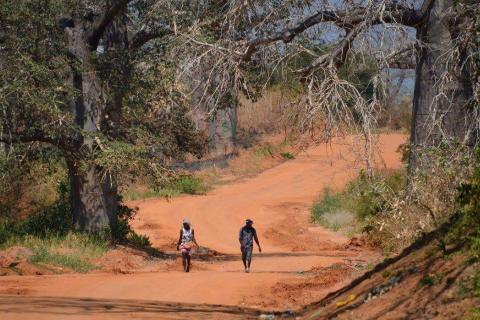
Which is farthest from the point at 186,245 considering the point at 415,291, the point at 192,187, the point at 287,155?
the point at 287,155

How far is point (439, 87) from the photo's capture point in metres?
13.7

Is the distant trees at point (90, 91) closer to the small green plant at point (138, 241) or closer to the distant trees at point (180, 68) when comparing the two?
the distant trees at point (180, 68)

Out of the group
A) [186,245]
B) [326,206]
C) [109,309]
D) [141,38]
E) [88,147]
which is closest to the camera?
[109,309]

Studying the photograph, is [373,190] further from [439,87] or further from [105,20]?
[105,20]

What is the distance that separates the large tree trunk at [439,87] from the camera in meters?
13.5

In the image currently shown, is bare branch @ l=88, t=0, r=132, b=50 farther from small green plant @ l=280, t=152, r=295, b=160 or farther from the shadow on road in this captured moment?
small green plant @ l=280, t=152, r=295, b=160

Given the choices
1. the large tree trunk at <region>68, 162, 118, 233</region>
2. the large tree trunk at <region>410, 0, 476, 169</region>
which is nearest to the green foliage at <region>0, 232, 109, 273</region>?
the large tree trunk at <region>68, 162, 118, 233</region>

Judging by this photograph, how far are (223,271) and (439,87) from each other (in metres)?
12.3

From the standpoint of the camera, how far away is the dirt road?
15.6m

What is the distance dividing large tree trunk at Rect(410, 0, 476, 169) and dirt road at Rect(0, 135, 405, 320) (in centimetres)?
124

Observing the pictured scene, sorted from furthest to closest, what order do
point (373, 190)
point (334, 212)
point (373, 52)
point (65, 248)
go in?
point (334, 212) → point (65, 248) → point (373, 190) → point (373, 52)

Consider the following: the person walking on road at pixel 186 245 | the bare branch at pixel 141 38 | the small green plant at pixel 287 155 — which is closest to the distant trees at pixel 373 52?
the person walking on road at pixel 186 245

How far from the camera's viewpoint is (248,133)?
60.6 m

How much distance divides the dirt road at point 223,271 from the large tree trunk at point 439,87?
124 cm
